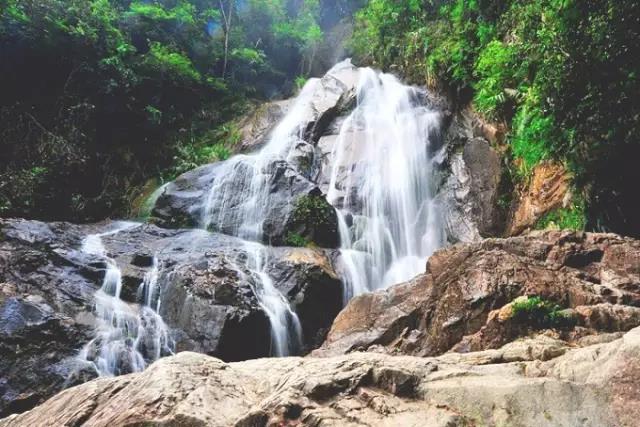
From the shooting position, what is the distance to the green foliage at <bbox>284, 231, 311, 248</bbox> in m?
10.9

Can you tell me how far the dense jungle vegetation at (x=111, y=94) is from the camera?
1374 centimetres

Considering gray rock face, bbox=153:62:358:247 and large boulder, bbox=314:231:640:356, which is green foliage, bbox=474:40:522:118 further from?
gray rock face, bbox=153:62:358:247

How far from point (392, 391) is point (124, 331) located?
6338 mm

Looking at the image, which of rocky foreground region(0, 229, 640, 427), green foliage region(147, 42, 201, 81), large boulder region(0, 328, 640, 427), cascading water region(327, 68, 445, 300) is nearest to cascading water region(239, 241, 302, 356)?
rocky foreground region(0, 229, 640, 427)

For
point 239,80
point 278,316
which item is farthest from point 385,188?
point 239,80

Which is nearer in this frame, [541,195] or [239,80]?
[541,195]

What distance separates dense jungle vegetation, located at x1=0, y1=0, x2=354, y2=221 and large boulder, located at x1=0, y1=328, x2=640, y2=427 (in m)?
11.8

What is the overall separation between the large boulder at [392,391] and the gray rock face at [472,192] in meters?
7.85

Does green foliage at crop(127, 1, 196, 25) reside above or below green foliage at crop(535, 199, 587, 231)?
above

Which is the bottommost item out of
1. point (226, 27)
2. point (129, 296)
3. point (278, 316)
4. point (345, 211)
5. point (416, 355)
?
point (416, 355)

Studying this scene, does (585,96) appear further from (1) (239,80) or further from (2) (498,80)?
(1) (239,80)

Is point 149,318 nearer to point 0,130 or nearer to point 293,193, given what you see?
point 293,193

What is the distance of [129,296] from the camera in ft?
28.5

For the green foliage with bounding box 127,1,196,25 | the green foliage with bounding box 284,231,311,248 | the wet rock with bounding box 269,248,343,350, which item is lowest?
the wet rock with bounding box 269,248,343,350
